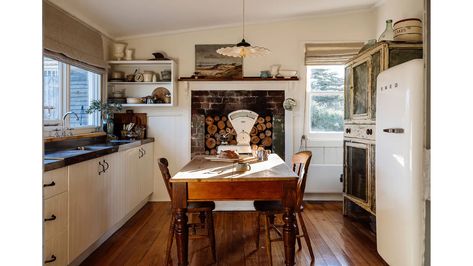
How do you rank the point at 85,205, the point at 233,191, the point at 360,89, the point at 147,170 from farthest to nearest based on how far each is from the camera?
1. the point at 147,170
2. the point at 360,89
3. the point at 85,205
4. the point at 233,191

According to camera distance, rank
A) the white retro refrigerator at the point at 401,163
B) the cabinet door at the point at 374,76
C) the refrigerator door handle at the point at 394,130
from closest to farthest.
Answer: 1. the white retro refrigerator at the point at 401,163
2. the refrigerator door handle at the point at 394,130
3. the cabinet door at the point at 374,76

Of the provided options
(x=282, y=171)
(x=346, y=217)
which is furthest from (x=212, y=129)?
(x=282, y=171)

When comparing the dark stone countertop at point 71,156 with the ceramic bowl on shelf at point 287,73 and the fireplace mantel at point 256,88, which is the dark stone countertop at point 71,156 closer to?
the fireplace mantel at point 256,88

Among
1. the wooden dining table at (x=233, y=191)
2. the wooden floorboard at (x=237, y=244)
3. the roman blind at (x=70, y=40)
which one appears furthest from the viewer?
the roman blind at (x=70, y=40)

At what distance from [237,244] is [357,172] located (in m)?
1.60

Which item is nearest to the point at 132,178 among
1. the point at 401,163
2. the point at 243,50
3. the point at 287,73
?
the point at 243,50

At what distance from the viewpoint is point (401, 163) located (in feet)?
6.48

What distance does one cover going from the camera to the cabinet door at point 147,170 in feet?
14.0

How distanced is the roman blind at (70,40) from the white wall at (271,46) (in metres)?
0.84

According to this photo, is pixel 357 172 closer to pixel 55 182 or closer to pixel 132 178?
pixel 132 178

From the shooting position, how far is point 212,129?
4.73m

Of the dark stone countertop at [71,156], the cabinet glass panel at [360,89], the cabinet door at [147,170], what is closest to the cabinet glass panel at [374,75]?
the cabinet glass panel at [360,89]

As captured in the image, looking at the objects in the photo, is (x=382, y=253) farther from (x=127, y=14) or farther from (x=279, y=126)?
(x=127, y=14)

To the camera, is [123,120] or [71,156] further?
[123,120]
